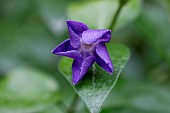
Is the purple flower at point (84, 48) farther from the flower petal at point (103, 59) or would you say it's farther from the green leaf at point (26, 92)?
the green leaf at point (26, 92)

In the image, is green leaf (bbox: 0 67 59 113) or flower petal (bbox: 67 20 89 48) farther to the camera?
green leaf (bbox: 0 67 59 113)

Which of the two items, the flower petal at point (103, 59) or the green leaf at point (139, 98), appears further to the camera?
the green leaf at point (139, 98)

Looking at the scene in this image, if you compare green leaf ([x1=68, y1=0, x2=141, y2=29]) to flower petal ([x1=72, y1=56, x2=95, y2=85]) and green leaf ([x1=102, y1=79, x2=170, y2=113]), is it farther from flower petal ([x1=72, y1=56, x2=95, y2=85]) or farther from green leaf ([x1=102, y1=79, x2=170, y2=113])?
flower petal ([x1=72, y1=56, x2=95, y2=85])

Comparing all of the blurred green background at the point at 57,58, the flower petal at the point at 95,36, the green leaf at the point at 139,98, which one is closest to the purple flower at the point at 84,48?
the flower petal at the point at 95,36

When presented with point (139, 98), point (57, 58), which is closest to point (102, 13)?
point (139, 98)

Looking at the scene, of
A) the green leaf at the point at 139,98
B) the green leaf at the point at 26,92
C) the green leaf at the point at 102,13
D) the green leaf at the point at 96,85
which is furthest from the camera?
the green leaf at the point at 139,98

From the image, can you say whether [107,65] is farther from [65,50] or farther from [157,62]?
[157,62]

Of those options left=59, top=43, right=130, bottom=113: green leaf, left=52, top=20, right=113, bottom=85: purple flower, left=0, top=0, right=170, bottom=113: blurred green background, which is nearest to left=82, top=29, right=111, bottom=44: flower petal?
left=52, top=20, right=113, bottom=85: purple flower
